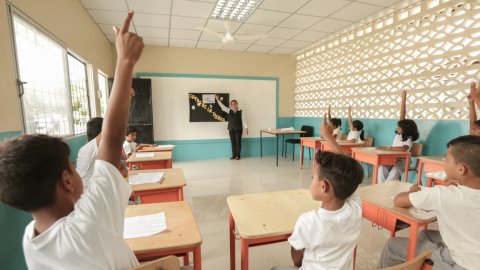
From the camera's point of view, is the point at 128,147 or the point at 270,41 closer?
the point at 128,147

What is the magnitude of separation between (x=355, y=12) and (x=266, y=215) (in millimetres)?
3608

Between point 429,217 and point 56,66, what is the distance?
335 cm

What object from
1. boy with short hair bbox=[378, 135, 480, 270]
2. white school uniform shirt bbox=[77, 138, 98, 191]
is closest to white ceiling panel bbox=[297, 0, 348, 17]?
boy with short hair bbox=[378, 135, 480, 270]

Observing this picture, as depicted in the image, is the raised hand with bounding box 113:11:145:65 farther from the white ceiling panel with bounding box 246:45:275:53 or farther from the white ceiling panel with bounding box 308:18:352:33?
the white ceiling panel with bounding box 246:45:275:53

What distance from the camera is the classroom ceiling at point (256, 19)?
10.5 feet

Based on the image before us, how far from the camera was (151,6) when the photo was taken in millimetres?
3250

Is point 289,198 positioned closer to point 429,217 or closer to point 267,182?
point 429,217

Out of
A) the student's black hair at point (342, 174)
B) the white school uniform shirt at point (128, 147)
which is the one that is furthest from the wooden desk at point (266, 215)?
the white school uniform shirt at point (128, 147)

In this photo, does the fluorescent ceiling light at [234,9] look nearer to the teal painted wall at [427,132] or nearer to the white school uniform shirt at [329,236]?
the teal painted wall at [427,132]

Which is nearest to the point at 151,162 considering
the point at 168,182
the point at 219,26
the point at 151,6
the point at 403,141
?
A: the point at 168,182

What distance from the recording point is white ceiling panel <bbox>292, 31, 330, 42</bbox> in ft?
14.4

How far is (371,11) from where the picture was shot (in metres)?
3.42

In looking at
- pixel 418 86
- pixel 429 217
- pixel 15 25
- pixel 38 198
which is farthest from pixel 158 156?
pixel 418 86

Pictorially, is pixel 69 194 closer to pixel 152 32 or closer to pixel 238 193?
pixel 238 193
